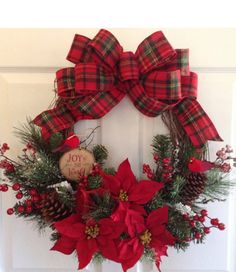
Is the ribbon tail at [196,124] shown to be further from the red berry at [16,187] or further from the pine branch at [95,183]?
the red berry at [16,187]

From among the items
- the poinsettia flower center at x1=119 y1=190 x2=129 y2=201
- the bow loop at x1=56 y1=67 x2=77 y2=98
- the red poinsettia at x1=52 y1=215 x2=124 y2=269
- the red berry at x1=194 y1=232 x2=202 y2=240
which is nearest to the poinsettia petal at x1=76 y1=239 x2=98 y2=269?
the red poinsettia at x1=52 y1=215 x2=124 y2=269

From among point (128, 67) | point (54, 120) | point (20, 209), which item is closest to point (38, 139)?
point (54, 120)

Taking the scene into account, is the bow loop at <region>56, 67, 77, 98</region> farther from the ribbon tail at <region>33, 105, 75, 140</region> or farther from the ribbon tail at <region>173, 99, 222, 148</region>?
the ribbon tail at <region>173, 99, 222, 148</region>

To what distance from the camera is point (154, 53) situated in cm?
64

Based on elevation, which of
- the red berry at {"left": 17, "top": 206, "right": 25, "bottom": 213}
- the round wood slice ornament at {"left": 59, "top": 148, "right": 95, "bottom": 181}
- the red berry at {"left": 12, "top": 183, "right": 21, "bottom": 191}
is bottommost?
the red berry at {"left": 17, "top": 206, "right": 25, "bottom": 213}

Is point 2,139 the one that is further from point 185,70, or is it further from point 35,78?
point 185,70

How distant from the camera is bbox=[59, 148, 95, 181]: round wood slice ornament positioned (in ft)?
2.15

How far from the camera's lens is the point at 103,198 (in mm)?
628

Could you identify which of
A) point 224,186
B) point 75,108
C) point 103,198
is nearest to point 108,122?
point 75,108

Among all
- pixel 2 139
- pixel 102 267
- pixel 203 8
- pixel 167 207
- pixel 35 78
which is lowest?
pixel 102 267

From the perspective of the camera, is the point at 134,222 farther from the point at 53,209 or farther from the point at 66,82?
the point at 66,82

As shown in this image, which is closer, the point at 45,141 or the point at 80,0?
the point at 45,141

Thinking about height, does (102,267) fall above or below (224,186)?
below

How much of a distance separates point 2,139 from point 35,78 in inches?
7.1
